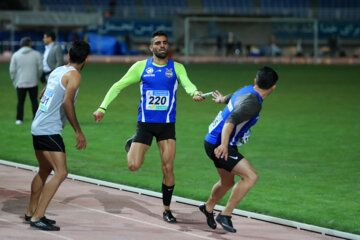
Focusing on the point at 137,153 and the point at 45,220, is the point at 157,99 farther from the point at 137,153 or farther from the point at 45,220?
the point at 45,220

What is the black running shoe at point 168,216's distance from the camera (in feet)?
29.9

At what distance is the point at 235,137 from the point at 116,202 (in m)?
2.37

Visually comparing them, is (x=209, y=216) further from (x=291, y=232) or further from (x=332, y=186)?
(x=332, y=186)

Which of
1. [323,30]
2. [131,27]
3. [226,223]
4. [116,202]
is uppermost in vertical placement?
[226,223]

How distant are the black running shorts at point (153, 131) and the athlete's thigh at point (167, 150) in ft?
0.16

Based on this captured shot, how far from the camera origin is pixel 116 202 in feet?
33.4

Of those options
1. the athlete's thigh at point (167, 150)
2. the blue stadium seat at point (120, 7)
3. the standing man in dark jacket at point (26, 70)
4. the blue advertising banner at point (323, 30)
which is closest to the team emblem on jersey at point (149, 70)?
the athlete's thigh at point (167, 150)

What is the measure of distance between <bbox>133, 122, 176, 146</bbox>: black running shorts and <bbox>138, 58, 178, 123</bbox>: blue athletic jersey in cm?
5

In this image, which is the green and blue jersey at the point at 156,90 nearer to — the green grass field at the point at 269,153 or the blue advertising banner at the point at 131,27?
the green grass field at the point at 269,153

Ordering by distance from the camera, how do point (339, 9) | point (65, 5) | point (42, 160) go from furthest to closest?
point (339, 9), point (65, 5), point (42, 160)

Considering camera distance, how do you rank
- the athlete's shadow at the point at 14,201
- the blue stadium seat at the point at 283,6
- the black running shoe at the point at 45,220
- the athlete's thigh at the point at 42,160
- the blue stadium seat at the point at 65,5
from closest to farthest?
1. the black running shoe at the point at 45,220
2. the athlete's thigh at the point at 42,160
3. the athlete's shadow at the point at 14,201
4. the blue stadium seat at the point at 65,5
5. the blue stadium seat at the point at 283,6

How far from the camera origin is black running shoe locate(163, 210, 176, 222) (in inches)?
359

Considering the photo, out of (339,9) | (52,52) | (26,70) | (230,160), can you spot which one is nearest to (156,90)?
(230,160)

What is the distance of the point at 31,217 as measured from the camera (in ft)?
28.7
